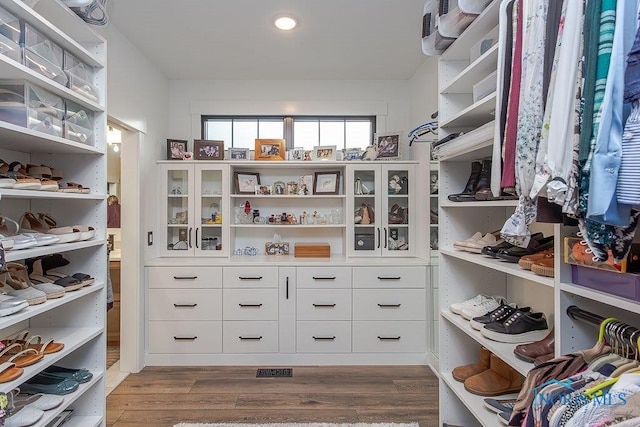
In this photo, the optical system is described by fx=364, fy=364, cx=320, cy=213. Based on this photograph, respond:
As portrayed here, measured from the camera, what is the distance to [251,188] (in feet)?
11.1

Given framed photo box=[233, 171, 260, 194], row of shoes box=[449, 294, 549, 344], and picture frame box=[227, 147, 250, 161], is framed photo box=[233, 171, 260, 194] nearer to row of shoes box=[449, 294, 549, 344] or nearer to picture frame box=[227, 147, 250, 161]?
picture frame box=[227, 147, 250, 161]

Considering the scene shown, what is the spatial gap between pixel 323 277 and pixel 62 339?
70.8 inches

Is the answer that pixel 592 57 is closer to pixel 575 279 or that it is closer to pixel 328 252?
pixel 575 279

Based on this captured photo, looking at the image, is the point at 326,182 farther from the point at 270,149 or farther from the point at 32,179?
the point at 32,179

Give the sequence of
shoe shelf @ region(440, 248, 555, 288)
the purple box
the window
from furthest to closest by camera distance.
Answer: the window, shoe shelf @ region(440, 248, 555, 288), the purple box

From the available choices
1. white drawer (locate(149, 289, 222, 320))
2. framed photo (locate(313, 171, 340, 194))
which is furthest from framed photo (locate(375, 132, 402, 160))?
white drawer (locate(149, 289, 222, 320))

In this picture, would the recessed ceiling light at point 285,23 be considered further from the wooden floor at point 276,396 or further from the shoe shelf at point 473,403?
the wooden floor at point 276,396

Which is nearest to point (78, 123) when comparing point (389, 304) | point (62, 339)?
point (62, 339)

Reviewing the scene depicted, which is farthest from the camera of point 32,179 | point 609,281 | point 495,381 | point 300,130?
point 300,130

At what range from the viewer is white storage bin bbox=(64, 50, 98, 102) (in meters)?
1.65

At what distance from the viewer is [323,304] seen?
301 cm

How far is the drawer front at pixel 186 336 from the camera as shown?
2986 millimetres

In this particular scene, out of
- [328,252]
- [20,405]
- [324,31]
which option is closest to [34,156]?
[20,405]

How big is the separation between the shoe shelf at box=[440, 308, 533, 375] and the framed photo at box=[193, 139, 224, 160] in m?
2.38
